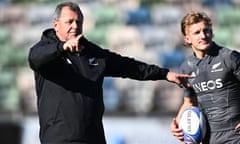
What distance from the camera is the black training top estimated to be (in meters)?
6.59

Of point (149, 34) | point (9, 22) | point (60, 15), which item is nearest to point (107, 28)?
point (149, 34)

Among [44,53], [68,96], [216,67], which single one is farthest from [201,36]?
[44,53]

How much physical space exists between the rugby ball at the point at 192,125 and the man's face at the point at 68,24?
1259 millimetres

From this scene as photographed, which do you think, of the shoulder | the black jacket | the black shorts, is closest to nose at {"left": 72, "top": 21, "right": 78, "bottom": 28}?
the black jacket

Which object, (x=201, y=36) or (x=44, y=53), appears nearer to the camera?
(x=44, y=53)

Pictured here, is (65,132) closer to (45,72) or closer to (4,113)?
(45,72)

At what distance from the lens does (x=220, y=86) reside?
21.7ft

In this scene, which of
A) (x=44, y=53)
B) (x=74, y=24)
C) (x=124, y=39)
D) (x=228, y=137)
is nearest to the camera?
(x=44, y=53)

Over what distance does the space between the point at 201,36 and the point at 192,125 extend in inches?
Result: 28.9

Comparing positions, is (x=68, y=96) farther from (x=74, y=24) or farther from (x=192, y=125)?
(x=192, y=125)

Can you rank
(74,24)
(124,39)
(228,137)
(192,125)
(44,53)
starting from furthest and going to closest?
(124,39)
(192,125)
(228,137)
(74,24)
(44,53)

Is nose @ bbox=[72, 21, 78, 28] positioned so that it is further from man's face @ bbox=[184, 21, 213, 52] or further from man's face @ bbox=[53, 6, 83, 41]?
man's face @ bbox=[184, 21, 213, 52]

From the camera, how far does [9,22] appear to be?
14508 mm

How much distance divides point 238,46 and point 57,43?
7.34 meters
